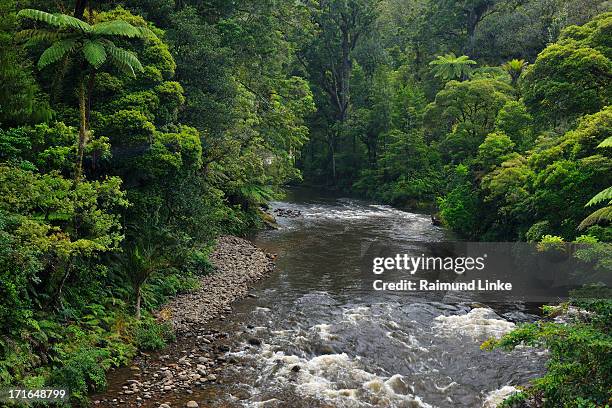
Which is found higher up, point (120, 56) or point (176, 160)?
point (120, 56)

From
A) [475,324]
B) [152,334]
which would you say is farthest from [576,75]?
[152,334]

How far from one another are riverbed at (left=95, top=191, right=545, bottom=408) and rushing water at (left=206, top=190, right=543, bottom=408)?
3cm

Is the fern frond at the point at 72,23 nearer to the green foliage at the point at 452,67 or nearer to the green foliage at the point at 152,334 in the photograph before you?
the green foliage at the point at 152,334

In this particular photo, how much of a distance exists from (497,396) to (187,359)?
21.4 feet

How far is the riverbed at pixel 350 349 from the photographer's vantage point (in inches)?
384

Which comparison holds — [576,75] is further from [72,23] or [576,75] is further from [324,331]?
[72,23]

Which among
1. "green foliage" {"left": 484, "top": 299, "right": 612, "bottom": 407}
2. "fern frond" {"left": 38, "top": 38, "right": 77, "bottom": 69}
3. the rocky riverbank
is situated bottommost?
the rocky riverbank

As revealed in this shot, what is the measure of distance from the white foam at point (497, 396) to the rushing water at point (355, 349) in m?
0.05

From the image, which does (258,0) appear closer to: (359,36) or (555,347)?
(555,347)

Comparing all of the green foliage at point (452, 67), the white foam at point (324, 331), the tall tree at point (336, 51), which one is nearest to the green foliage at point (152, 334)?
the white foam at point (324, 331)

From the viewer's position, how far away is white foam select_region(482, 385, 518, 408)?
9531 mm

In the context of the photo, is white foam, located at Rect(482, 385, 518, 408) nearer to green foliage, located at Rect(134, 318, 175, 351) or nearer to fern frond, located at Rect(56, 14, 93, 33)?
green foliage, located at Rect(134, 318, 175, 351)

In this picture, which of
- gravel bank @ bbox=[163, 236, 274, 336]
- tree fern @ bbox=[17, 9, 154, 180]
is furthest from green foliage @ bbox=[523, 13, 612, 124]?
tree fern @ bbox=[17, 9, 154, 180]

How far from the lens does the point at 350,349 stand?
1191 centimetres
